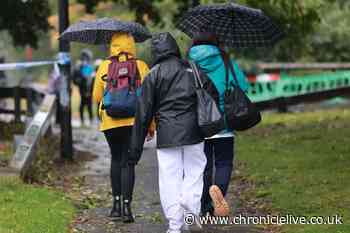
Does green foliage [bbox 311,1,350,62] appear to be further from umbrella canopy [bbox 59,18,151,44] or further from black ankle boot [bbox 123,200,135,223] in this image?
black ankle boot [bbox 123,200,135,223]

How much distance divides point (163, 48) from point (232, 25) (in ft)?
5.91

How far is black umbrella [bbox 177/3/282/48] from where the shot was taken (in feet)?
28.2

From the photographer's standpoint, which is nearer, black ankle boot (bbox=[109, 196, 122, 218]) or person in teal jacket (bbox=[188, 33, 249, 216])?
person in teal jacket (bbox=[188, 33, 249, 216])

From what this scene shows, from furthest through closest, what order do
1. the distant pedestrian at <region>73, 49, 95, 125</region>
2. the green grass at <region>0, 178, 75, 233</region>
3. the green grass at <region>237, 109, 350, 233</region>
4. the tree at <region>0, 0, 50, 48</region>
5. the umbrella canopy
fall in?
the distant pedestrian at <region>73, 49, 95, 125</region>
the tree at <region>0, 0, 50, 48</region>
the green grass at <region>237, 109, 350, 233</region>
the umbrella canopy
the green grass at <region>0, 178, 75, 233</region>

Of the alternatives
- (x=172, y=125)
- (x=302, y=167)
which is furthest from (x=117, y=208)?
(x=302, y=167)

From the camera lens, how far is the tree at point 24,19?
15.5 meters

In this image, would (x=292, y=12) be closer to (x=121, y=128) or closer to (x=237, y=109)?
(x=237, y=109)

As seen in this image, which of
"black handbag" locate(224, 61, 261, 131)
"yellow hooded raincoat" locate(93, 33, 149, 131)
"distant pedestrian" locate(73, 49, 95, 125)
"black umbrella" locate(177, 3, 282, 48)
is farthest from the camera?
"distant pedestrian" locate(73, 49, 95, 125)

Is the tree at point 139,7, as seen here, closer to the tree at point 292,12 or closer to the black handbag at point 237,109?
the tree at point 292,12

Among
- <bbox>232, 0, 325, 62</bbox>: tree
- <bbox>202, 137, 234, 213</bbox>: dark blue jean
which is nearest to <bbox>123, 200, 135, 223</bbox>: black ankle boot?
<bbox>202, 137, 234, 213</bbox>: dark blue jean

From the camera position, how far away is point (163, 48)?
24.1 ft

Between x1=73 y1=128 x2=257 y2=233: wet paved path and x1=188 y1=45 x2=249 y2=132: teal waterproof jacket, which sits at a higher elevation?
x1=188 y1=45 x2=249 y2=132: teal waterproof jacket

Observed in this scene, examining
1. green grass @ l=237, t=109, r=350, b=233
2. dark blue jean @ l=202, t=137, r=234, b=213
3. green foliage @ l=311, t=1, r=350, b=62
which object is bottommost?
green foliage @ l=311, t=1, r=350, b=62

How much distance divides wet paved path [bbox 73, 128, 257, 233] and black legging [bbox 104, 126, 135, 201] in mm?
357
